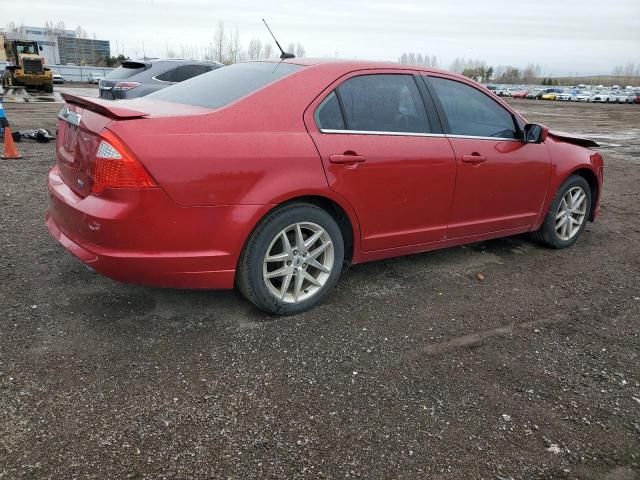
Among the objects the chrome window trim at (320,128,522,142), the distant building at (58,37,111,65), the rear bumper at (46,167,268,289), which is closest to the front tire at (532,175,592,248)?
the chrome window trim at (320,128,522,142)

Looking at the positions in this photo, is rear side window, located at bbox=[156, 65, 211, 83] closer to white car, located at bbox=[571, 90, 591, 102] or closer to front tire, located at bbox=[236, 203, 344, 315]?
front tire, located at bbox=[236, 203, 344, 315]

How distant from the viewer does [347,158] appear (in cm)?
338

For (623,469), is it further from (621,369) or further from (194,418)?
(194,418)

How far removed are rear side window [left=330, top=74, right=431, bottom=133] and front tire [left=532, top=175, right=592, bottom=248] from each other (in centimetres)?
184

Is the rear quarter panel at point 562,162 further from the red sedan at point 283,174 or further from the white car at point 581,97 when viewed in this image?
the white car at point 581,97

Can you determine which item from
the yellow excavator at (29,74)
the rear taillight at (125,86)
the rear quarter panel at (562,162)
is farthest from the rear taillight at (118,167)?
the yellow excavator at (29,74)

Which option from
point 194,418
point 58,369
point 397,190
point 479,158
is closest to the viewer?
point 194,418

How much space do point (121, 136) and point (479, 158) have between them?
2.62 meters

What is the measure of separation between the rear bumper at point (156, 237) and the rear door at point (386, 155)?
0.68 metres

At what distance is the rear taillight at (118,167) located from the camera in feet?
9.05

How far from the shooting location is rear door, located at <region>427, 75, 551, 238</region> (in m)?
4.04

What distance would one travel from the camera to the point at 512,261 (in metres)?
4.74

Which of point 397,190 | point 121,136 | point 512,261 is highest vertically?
point 121,136

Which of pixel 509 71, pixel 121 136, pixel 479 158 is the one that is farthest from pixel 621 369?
pixel 509 71
